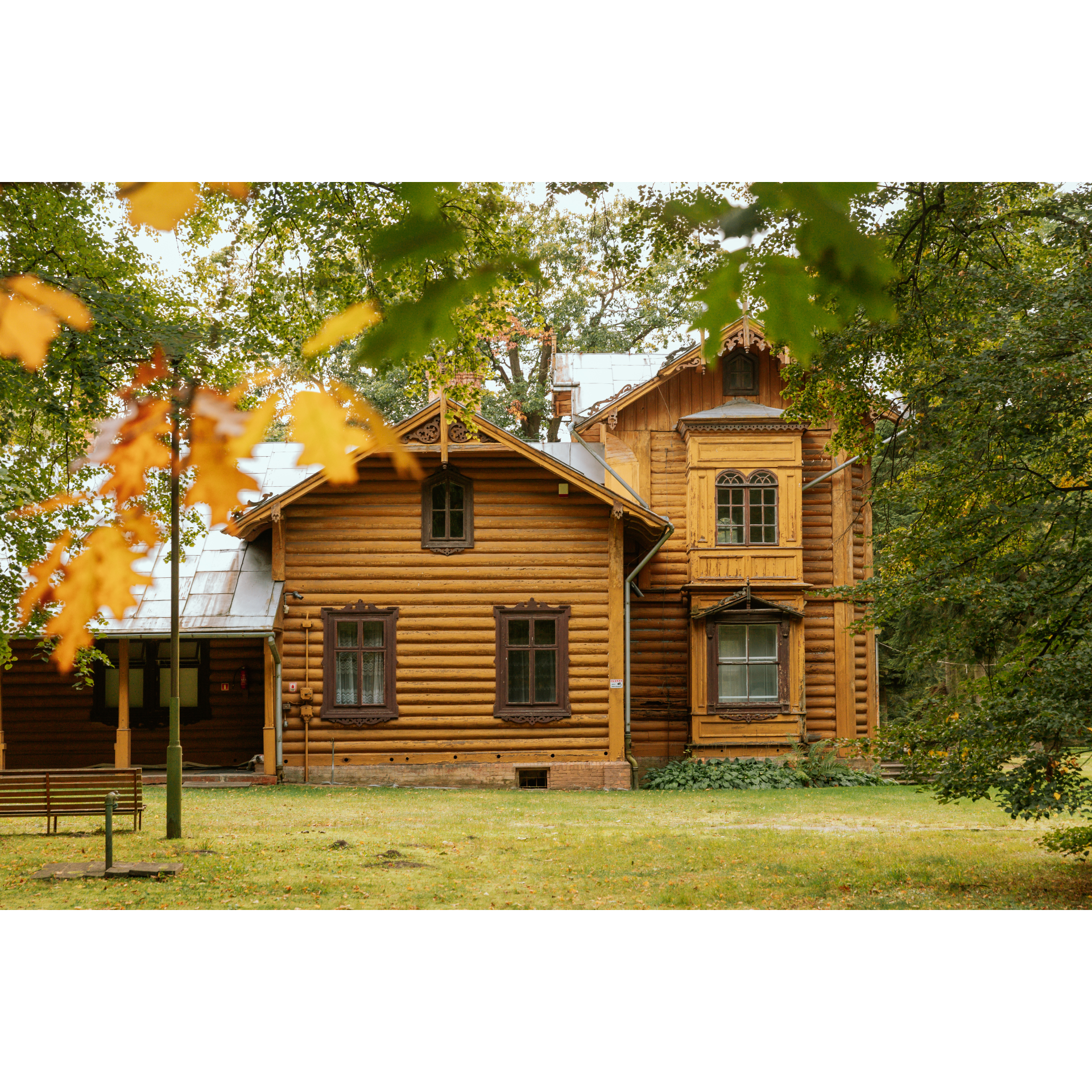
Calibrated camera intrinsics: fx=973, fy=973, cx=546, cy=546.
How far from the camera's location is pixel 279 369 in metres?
2.52

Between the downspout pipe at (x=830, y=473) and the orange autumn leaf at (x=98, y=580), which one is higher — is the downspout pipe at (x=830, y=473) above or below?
above

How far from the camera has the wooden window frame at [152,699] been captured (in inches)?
179

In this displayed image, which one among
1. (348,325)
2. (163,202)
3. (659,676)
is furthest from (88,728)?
(348,325)

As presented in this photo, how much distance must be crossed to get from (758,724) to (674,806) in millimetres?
1342

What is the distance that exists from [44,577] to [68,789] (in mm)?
1867

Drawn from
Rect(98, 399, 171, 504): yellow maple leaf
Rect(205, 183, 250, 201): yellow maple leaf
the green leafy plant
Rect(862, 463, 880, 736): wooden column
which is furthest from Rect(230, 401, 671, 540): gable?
the green leafy plant

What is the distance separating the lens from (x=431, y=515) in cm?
569

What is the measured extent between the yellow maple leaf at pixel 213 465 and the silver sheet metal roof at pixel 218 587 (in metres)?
0.07

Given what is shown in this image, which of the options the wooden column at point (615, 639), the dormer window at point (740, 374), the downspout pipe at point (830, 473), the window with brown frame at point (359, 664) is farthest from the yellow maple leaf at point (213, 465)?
the downspout pipe at point (830, 473)

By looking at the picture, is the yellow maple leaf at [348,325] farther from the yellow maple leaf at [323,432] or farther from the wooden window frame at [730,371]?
the wooden window frame at [730,371]

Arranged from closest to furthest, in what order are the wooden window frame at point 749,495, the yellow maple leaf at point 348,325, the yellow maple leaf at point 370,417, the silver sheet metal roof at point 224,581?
the yellow maple leaf at point 348,325 < the yellow maple leaf at point 370,417 < the silver sheet metal roof at point 224,581 < the wooden window frame at point 749,495

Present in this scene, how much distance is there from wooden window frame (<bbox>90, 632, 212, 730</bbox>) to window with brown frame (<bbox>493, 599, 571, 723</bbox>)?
159 centimetres

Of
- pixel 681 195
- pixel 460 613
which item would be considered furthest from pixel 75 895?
pixel 681 195
